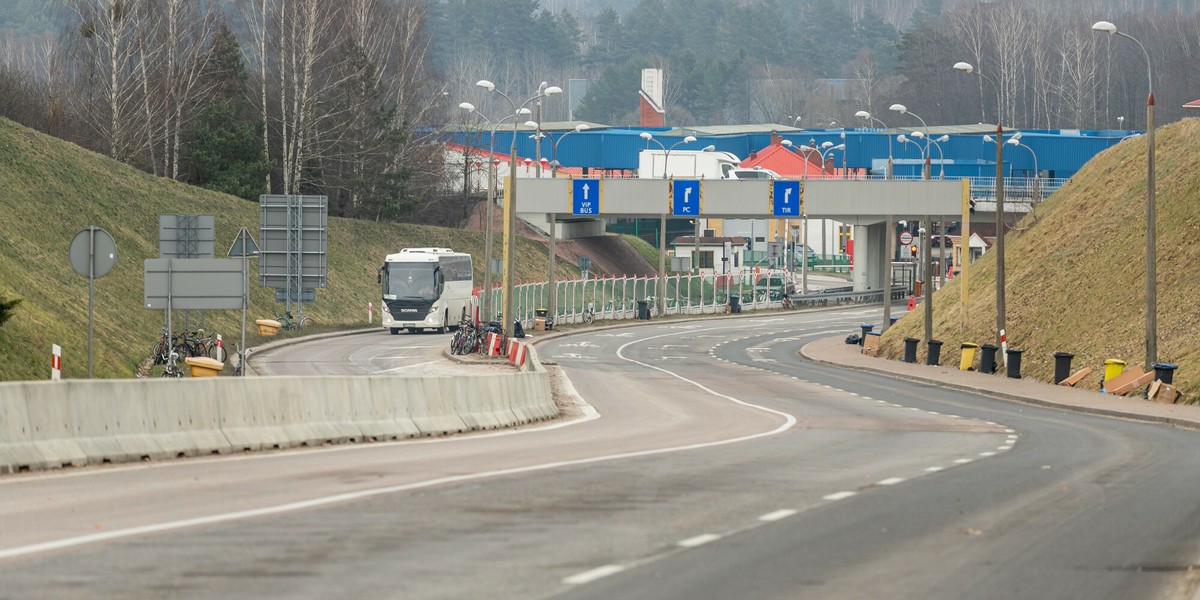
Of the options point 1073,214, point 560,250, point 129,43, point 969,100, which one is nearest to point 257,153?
point 129,43

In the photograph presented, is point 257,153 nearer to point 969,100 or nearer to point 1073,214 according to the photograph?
point 1073,214

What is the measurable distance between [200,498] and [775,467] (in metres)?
6.73

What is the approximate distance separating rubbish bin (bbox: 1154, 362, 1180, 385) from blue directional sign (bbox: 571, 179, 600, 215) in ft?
135

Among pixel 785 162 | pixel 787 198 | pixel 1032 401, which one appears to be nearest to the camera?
pixel 1032 401

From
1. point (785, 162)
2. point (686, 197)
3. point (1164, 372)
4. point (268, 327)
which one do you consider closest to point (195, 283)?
point (1164, 372)

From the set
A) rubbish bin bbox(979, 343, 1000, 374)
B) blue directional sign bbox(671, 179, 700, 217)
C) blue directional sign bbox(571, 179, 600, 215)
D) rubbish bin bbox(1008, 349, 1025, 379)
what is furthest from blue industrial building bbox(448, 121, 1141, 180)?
rubbish bin bbox(1008, 349, 1025, 379)

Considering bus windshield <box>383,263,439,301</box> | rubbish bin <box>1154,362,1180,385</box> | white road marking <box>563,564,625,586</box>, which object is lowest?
rubbish bin <box>1154,362,1180,385</box>

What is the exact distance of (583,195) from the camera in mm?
74625

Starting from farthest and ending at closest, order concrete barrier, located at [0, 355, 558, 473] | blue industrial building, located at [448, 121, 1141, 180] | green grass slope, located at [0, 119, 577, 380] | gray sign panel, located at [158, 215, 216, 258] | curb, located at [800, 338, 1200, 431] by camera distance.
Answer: blue industrial building, located at [448, 121, 1141, 180] → gray sign panel, located at [158, 215, 216, 258] → green grass slope, located at [0, 119, 577, 380] → curb, located at [800, 338, 1200, 431] → concrete barrier, located at [0, 355, 558, 473]

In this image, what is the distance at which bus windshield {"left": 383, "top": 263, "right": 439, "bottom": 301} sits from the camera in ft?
Result: 219

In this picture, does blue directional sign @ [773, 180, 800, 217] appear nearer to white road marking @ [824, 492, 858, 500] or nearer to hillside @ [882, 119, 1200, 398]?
hillside @ [882, 119, 1200, 398]

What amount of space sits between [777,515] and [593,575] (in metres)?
3.56

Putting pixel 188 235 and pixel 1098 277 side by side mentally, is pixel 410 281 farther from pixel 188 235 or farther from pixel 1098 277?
pixel 1098 277

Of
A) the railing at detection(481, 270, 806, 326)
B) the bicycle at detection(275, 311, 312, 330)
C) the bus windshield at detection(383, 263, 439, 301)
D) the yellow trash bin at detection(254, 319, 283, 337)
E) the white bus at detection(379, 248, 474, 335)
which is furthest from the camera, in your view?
the railing at detection(481, 270, 806, 326)
